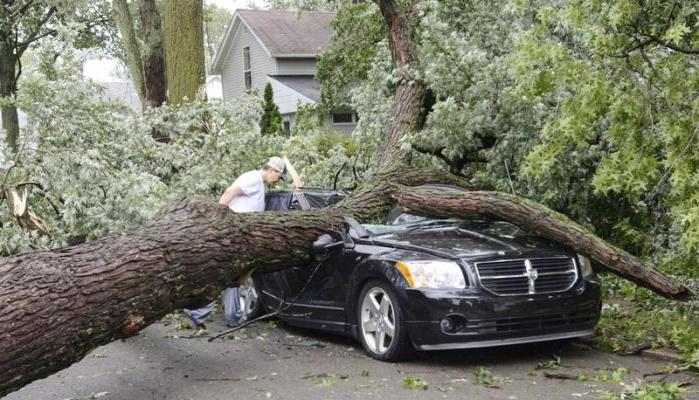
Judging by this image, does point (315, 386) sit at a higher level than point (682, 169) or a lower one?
lower

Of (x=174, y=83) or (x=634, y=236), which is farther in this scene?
(x=174, y=83)

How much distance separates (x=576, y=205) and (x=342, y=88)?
1570 centimetres

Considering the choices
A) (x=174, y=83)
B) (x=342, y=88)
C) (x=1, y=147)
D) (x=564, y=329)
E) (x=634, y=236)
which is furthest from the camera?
(x=342, y=88)

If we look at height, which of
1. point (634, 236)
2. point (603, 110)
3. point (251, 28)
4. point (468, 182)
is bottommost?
point (634, 236)

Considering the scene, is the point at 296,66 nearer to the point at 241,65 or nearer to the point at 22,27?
the point at 241,65

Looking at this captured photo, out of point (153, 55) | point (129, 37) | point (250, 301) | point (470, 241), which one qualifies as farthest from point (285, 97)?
point (470, 241)

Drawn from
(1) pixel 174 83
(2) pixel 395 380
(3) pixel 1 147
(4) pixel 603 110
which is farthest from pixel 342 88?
(2) pixel 395 380

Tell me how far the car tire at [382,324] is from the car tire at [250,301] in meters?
2.07

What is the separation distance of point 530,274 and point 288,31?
35419 millimetres

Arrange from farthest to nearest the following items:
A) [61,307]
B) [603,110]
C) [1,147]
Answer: [1,147]
[603,110]
[61,307]

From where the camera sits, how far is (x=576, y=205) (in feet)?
34.6

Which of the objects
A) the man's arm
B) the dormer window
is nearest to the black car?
A: the man's arm

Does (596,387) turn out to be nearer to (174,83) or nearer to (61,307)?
(61,307)

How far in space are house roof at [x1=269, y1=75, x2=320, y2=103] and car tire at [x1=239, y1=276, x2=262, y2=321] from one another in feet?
87.1
